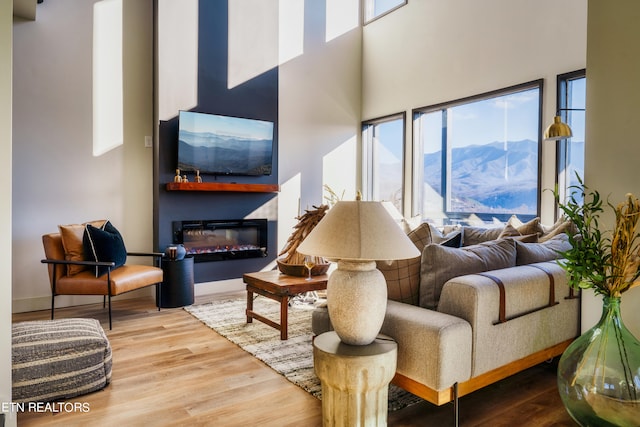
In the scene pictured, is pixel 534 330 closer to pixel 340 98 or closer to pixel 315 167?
pixel 315 167

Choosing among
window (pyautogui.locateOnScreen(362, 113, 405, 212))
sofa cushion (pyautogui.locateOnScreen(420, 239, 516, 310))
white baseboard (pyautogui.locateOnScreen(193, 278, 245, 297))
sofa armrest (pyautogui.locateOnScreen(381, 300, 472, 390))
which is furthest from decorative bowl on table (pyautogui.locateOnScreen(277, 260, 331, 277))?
window (pyautogui.locateOnScreen(362, 113, 405, 212))

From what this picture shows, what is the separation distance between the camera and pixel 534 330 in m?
2.43

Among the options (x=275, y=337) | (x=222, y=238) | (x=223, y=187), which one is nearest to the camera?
(x=275, y=337)

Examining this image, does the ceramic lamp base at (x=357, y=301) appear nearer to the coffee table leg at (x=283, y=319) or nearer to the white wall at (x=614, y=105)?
the white wall at (x=614, y=105)

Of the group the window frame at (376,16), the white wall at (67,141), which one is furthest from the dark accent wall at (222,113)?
the window frame at (376,16)

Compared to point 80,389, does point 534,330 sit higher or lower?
higher

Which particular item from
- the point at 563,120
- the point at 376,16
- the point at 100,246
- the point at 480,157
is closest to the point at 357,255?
the point at 100,246

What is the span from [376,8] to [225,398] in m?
6.06

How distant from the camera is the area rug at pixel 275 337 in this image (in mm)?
2633

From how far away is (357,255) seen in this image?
1808 millimetres

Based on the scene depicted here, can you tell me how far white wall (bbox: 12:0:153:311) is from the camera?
435cm

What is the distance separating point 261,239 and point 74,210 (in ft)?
7.10

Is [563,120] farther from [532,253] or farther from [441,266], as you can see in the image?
[441,266]

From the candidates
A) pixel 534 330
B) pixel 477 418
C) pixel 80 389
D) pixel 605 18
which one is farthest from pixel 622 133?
pixel 80 389
